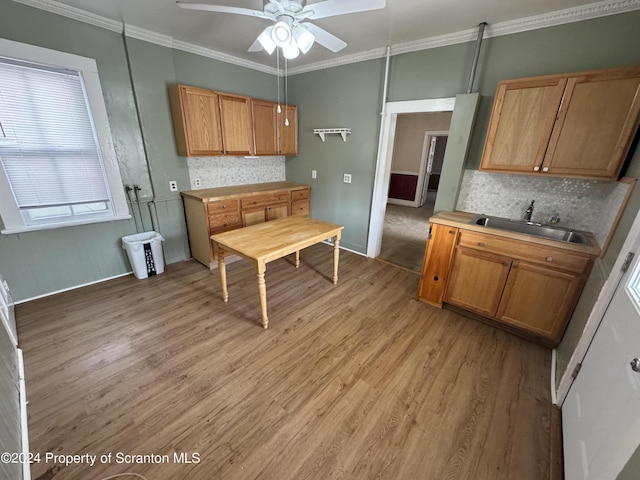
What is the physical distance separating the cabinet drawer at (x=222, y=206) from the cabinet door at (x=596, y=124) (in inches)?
123

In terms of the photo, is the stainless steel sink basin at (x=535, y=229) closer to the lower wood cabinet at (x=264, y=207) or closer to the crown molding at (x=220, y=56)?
the lower wood cabinet at (x=264, y=207)

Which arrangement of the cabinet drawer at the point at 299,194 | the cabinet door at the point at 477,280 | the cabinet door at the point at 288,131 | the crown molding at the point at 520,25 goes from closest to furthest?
the crown molding at the point at 520,25, the cabinet door at the point at 477,280, the cabinet door at the point at 288,131, the cabinet drawer at the point at 299,194

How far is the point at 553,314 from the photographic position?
195 cm

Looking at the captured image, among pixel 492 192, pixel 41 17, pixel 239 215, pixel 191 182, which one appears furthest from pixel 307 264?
pixel 41 17

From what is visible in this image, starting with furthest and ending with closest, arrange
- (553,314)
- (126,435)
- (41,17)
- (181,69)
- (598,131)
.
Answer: (181,69), (41,17), (553,314), (598,131), (126,435)

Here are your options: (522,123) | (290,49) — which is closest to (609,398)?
(522,123)

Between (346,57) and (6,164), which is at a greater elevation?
(346,57)

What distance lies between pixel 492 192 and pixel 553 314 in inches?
47.7

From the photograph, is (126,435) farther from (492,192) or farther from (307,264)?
(492,192)

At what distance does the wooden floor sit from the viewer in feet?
4.25

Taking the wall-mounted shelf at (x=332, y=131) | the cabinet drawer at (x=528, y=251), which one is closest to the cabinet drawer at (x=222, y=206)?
the wall-mounted shelf at (x=332, y=131)

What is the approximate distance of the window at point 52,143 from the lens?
2109mm

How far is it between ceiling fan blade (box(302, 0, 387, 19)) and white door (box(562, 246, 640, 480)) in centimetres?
184

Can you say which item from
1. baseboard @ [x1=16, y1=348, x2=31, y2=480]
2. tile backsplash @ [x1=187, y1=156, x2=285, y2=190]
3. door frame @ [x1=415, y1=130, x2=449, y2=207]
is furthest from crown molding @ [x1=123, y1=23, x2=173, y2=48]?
door frame @ [x1=415, y1=130, x2=449, y2=207]
